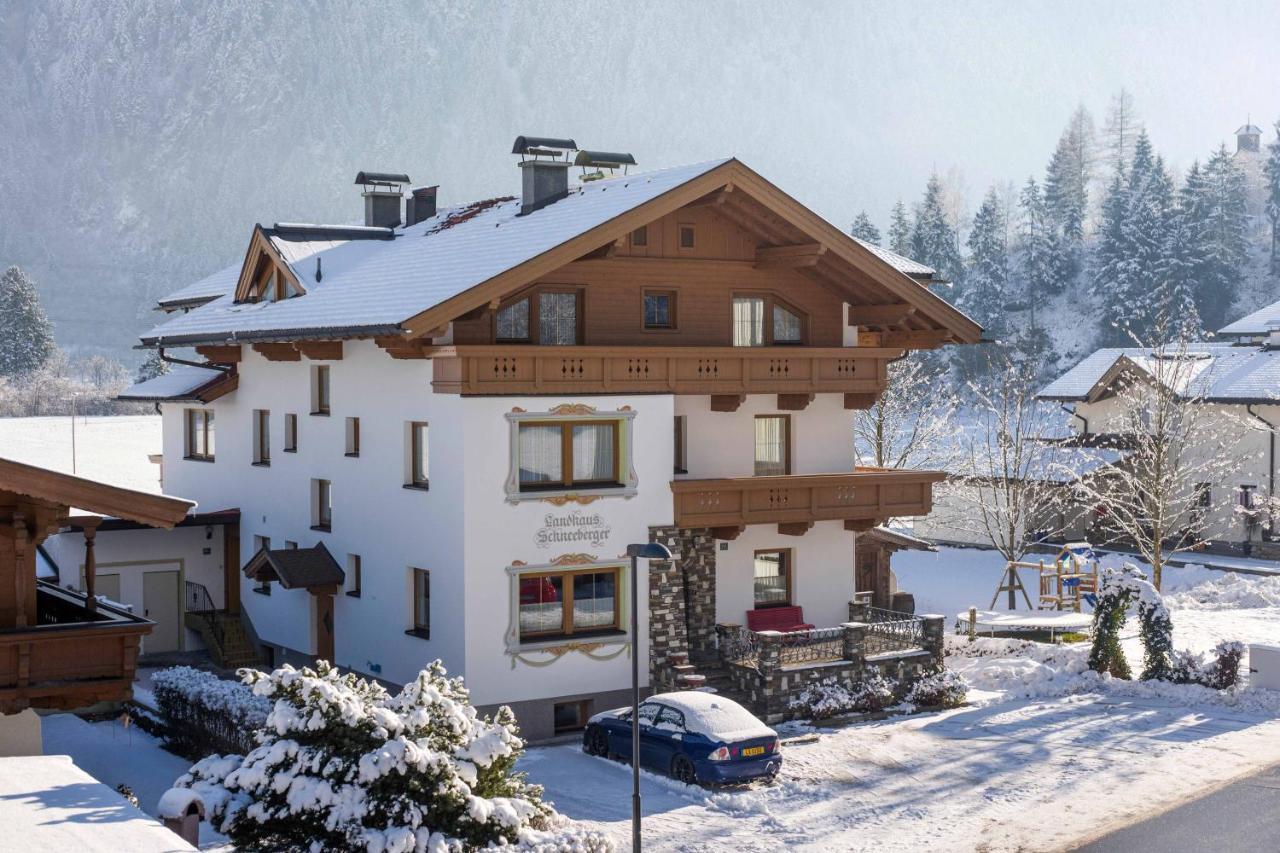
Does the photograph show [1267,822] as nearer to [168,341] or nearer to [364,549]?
[364,549]

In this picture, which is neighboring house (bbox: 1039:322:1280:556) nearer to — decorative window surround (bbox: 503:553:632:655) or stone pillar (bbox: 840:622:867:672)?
stone pillar (bbox: 840:622:867:672)

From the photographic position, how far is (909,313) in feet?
112

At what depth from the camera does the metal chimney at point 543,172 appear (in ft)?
113

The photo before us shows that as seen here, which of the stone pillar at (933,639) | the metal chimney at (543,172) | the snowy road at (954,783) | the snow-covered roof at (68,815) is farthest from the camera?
the metal chimney at (543,172)

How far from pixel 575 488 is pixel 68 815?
16.4m

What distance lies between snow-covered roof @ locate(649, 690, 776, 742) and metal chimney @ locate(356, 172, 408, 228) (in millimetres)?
19229

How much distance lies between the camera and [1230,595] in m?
46.8

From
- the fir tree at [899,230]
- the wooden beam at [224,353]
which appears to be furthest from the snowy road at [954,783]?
the fir tree at [899,230]

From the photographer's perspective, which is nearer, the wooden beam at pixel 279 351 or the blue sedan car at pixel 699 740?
the blue sedan car at pixel 699 740

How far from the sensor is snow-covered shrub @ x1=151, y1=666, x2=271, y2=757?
26422mm

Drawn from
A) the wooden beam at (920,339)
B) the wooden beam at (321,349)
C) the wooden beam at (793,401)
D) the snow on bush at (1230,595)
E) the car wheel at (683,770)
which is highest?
the wooden beam at (920,339)

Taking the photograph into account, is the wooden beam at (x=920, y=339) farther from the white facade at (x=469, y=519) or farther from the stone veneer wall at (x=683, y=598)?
the stone veneer wall at (x=683, y=598)

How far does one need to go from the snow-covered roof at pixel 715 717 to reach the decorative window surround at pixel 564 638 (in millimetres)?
3334

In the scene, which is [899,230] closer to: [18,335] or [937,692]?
[18,335]
